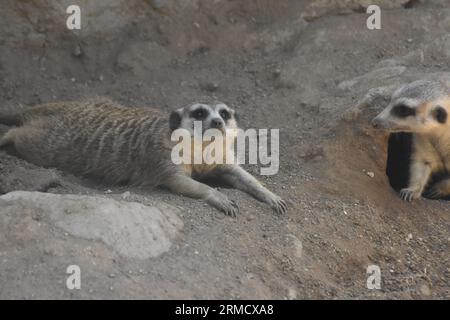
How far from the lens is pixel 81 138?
4633mm

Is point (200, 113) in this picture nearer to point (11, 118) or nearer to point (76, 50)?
point (11, 118)

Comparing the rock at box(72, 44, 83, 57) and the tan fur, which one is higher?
the rock at box(72, 44, 83, 57)

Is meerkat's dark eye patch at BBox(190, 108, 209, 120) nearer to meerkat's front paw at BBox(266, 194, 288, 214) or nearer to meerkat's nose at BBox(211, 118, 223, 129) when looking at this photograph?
meerkat's nose at BBox(211, 118, 223, 129)

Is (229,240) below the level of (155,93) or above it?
below

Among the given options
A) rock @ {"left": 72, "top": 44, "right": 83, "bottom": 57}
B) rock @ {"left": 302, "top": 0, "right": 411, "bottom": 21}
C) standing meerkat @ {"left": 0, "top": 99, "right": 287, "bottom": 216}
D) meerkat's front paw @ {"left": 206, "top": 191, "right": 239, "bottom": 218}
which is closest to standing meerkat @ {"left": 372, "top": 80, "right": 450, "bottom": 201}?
→ standing meerkat @ {"left": 0, "top": 99, "right": 287, "bottom": 216}

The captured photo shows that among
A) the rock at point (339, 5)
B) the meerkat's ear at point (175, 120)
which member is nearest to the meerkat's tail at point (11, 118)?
the meerkat's ear at point (175, 120)

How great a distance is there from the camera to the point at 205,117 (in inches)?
158

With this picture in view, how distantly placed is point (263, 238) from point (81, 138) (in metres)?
1.54

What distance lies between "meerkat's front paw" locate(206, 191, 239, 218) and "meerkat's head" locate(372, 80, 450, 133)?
0.94 meters

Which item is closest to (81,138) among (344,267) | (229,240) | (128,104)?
(128,104)

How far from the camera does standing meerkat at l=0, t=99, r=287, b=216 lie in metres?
4.02

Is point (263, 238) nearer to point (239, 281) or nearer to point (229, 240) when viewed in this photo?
point (229, 240)

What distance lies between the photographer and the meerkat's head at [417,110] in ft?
13.9

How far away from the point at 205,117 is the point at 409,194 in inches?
48.1
